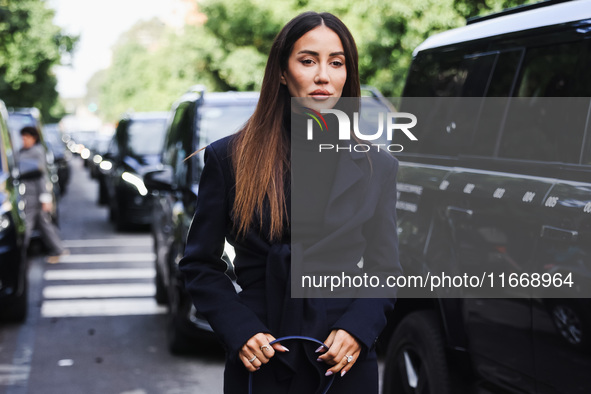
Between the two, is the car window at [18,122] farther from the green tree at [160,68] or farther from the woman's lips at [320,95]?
the green tree at [160,68]

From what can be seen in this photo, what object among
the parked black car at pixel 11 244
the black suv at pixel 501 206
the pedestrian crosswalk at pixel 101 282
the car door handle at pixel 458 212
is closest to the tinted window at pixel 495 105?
the black suv at pixel 501 206

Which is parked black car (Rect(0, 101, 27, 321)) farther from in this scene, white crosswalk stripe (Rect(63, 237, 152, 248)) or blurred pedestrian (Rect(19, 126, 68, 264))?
white crosswalk stripe (Rect(63, 237, 152, 248))

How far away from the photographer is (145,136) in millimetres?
15953

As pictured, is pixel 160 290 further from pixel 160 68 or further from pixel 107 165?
pixel 160 68

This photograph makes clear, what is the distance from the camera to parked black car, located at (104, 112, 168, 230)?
15530mm

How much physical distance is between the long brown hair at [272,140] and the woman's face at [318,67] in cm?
2

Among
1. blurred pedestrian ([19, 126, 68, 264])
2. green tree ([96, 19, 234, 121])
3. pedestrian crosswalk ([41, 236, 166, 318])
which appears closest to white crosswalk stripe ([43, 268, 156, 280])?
pedestrian crosswalk ([41, 236, 166, 318])

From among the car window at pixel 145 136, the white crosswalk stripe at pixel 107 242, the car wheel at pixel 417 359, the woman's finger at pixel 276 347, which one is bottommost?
the white crosswalk stripe at pixel 107 242

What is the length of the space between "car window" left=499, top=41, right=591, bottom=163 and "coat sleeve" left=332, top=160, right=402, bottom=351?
1063 mm

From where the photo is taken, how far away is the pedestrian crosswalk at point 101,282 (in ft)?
31.3

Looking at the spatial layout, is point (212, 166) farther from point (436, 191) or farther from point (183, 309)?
point (183, 309)

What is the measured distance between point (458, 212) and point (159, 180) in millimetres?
3962

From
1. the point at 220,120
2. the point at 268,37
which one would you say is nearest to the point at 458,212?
the point at 220,120

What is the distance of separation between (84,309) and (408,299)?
18.0ft
